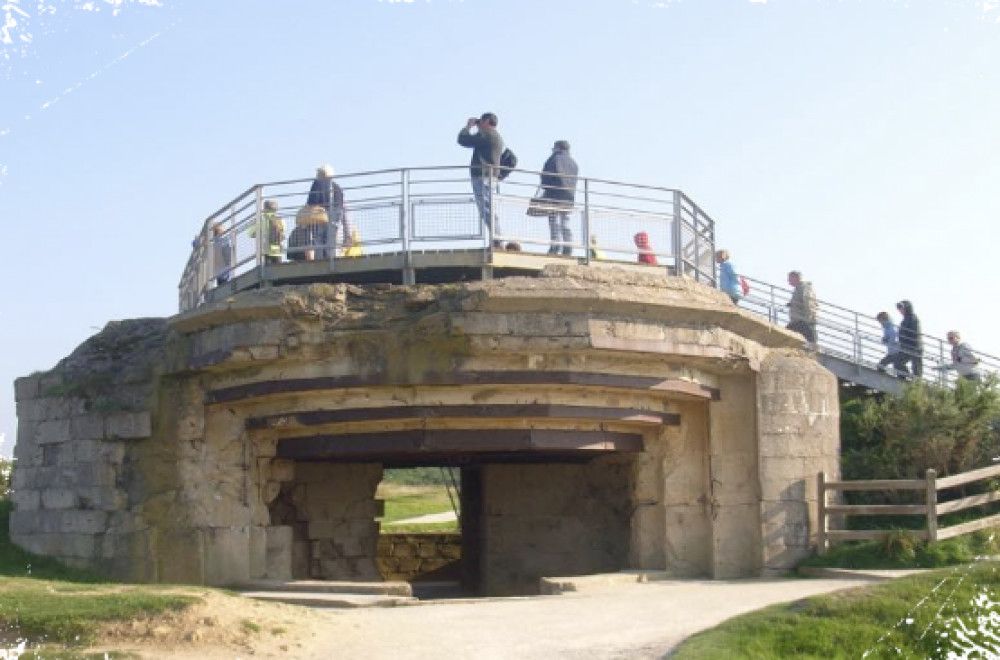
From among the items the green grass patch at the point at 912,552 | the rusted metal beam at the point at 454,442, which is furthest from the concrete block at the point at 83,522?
the green grass patch at the point at 912,552

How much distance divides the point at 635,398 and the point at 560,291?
2.10 metres

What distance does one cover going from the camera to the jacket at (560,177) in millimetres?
14960

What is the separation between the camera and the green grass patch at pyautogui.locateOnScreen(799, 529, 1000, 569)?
47.2 ft

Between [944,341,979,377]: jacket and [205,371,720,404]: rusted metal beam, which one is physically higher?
[944,341,979,377]: jacket

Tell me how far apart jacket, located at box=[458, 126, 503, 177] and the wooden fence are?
5767 mm

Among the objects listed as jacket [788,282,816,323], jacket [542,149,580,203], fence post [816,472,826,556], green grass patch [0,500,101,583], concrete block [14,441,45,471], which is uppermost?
jacket [542,149,580,203]

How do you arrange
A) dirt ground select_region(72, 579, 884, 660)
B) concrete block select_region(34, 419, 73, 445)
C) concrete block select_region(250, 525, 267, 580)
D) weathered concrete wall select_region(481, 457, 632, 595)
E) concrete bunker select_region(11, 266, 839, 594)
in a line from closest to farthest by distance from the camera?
dirt ground select_region(72, 579, 884, 660)
concrete bunker select_region(11, 266, 839, 594)
concrete block select_region(250, 525, 267, 580)
concrete block select_region(34, 419, 73, 445)
weathered concrete wall select_region(481, 457, 632, 595)

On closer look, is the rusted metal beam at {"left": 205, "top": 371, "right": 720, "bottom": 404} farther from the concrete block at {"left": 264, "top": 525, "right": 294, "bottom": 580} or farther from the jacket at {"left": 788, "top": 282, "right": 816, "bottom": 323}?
the jacket at {"left": 788, "top": 282, "right": 816, "bottom": 323}

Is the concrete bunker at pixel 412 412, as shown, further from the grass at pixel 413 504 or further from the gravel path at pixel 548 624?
the grass at pixel 413 504

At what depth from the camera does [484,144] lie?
51.7 feet

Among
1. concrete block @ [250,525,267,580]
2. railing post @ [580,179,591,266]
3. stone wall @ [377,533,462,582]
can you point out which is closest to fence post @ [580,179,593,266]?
railing post @ [580,179,591,266]

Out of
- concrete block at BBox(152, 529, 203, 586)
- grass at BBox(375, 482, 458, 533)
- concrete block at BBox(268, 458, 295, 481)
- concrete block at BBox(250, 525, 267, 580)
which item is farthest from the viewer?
grass at BBox(375, 482, 458, 533)

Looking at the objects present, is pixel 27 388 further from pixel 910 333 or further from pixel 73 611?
pixel 910 333

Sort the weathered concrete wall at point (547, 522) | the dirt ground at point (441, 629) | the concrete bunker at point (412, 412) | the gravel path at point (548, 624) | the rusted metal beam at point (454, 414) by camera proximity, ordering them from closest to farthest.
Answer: the dirt ground at point (441, 629) < the gravel path at point (548, 624) < the concrete bunker at point (412, 412) < the rusted metal beam at point (454, 414) < the weathered concrete wall at point (547, 522)
